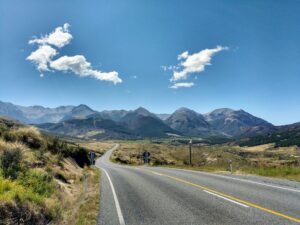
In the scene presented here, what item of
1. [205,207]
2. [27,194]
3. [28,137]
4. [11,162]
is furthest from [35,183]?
[28,137]

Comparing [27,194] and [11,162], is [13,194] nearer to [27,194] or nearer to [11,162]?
[27,194]

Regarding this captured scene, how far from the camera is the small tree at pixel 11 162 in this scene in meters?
11.4

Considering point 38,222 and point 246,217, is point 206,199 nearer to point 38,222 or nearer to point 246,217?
point 246,217

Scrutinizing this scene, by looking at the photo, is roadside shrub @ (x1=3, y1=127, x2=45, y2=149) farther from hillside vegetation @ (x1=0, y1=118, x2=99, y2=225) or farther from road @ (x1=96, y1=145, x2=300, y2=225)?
road @ (x1=96, y1=145, x2=300, y2=225)

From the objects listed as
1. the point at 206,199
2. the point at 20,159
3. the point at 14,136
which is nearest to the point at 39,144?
the point at 14,136

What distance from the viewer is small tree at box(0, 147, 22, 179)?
37.6 feet

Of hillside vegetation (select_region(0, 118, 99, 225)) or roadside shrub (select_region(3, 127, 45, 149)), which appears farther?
roadside shrub (select_region(3, 127, 45, 149))

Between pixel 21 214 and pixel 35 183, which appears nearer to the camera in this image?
pixel 21 214

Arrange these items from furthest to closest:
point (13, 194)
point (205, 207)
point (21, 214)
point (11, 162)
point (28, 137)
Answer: point (28, 137) < point (11, 162) < point (205, 207) < point (13, 194) < point (21, 214)

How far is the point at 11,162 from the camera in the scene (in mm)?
12617

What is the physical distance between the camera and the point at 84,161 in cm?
3728

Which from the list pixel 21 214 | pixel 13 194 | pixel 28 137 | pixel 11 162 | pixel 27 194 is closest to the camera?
pixel 21 214

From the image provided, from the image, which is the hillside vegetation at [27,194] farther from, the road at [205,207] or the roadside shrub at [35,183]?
the road at [205,207]

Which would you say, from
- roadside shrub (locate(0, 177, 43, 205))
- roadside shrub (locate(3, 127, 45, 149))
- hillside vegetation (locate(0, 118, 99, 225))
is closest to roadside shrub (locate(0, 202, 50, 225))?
hillside vegetation (locate(0, 118, 99, 225))
